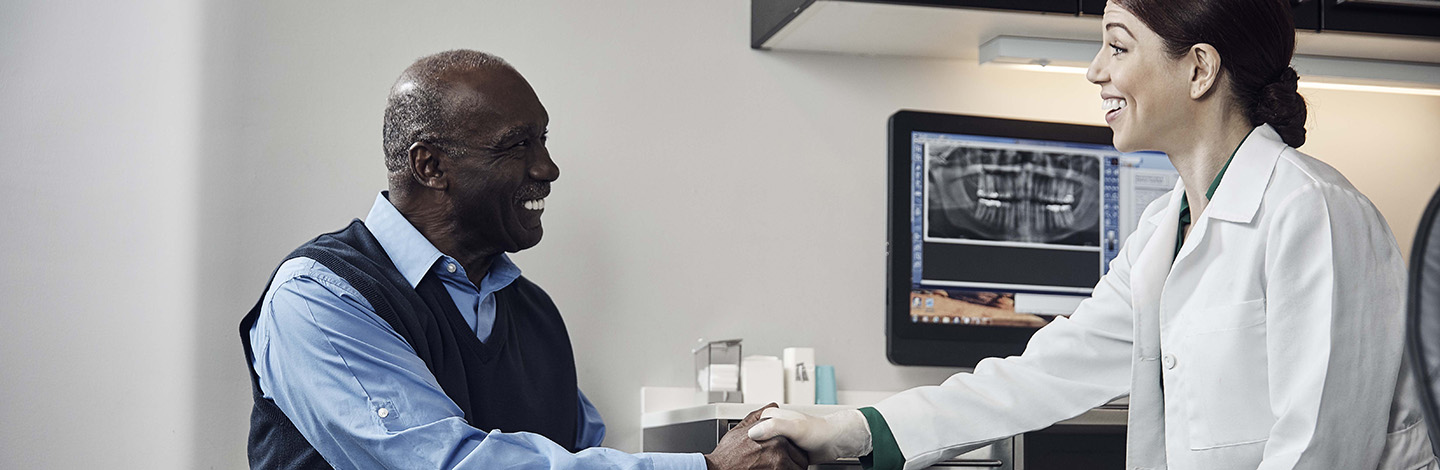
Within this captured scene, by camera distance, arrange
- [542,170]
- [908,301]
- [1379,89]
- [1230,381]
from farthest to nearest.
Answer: [1379,89], [908,301], [542,170], [1230,381]

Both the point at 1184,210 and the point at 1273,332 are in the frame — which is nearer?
the point at 1273,332

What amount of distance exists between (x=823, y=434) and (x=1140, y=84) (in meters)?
0.70

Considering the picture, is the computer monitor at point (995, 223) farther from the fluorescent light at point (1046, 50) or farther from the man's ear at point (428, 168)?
the man's ear at point (428, 168)

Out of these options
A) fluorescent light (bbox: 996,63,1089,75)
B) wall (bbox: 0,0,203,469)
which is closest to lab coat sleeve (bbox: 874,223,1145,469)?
fluorescent light (bbox: 996,63,1089,75)

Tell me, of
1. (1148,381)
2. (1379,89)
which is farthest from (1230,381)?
(1379,89)

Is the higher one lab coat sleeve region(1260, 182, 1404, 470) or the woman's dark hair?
the woman's dark hair

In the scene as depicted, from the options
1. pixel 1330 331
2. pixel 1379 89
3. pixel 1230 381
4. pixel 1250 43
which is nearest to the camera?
pixel 1330 331

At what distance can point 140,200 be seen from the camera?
2.59 meters

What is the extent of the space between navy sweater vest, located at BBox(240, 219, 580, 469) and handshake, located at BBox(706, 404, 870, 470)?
12.6 inches

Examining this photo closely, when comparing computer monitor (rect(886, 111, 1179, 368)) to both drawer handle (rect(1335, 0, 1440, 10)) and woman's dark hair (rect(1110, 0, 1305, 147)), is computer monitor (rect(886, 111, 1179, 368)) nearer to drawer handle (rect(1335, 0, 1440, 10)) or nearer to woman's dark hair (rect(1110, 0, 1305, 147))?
drawer handle (rect(1335, 0, 1440, 10))

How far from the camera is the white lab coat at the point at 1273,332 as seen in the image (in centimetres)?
146

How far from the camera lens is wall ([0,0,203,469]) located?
2.53 m

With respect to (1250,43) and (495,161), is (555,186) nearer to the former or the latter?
(495,161)

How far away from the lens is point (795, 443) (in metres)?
2.03
